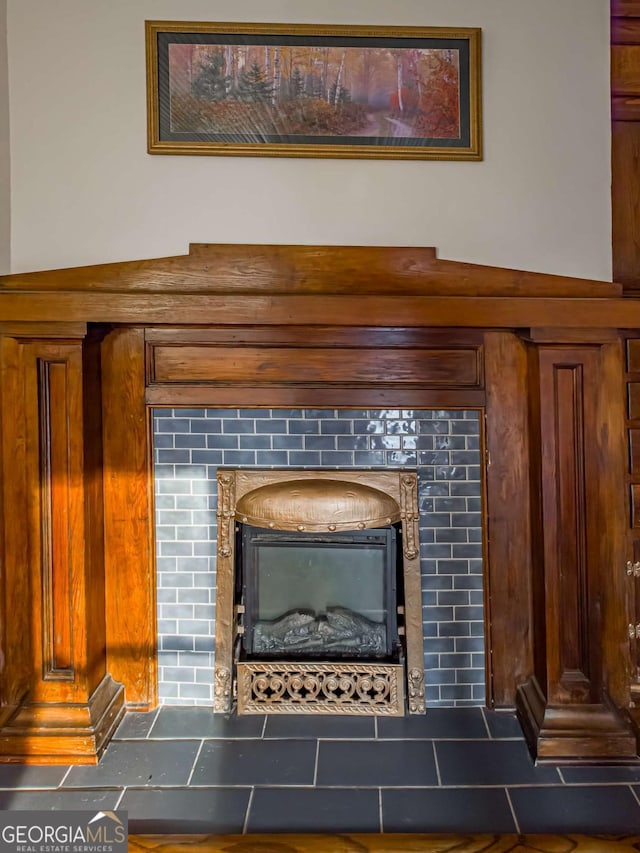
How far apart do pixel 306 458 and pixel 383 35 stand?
1.54 metres

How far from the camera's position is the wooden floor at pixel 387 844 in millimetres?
1881

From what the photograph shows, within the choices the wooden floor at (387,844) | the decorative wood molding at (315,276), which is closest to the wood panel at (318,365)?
the decorative wood molding at (315,276)

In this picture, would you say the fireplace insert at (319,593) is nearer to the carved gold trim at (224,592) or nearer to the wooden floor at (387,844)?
the carved gold trim at (224,592)

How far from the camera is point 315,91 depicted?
8.59ft

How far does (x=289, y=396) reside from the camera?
110 inches

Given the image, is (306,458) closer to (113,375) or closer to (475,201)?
(113,375)

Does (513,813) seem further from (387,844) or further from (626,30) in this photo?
(626,30)

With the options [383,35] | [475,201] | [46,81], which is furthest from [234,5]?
[475,201]

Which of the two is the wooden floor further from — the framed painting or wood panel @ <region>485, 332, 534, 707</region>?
the framed painting

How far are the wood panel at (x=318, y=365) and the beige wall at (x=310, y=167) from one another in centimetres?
39

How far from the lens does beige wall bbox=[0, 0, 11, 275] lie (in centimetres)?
253

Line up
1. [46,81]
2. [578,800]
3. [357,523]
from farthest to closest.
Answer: [357,523], [46,81], [578,800]

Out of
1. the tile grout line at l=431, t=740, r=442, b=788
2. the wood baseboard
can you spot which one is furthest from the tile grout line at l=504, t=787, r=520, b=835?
the wood baseboard

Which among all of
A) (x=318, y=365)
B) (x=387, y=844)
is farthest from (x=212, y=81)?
(x=387, y=844)
